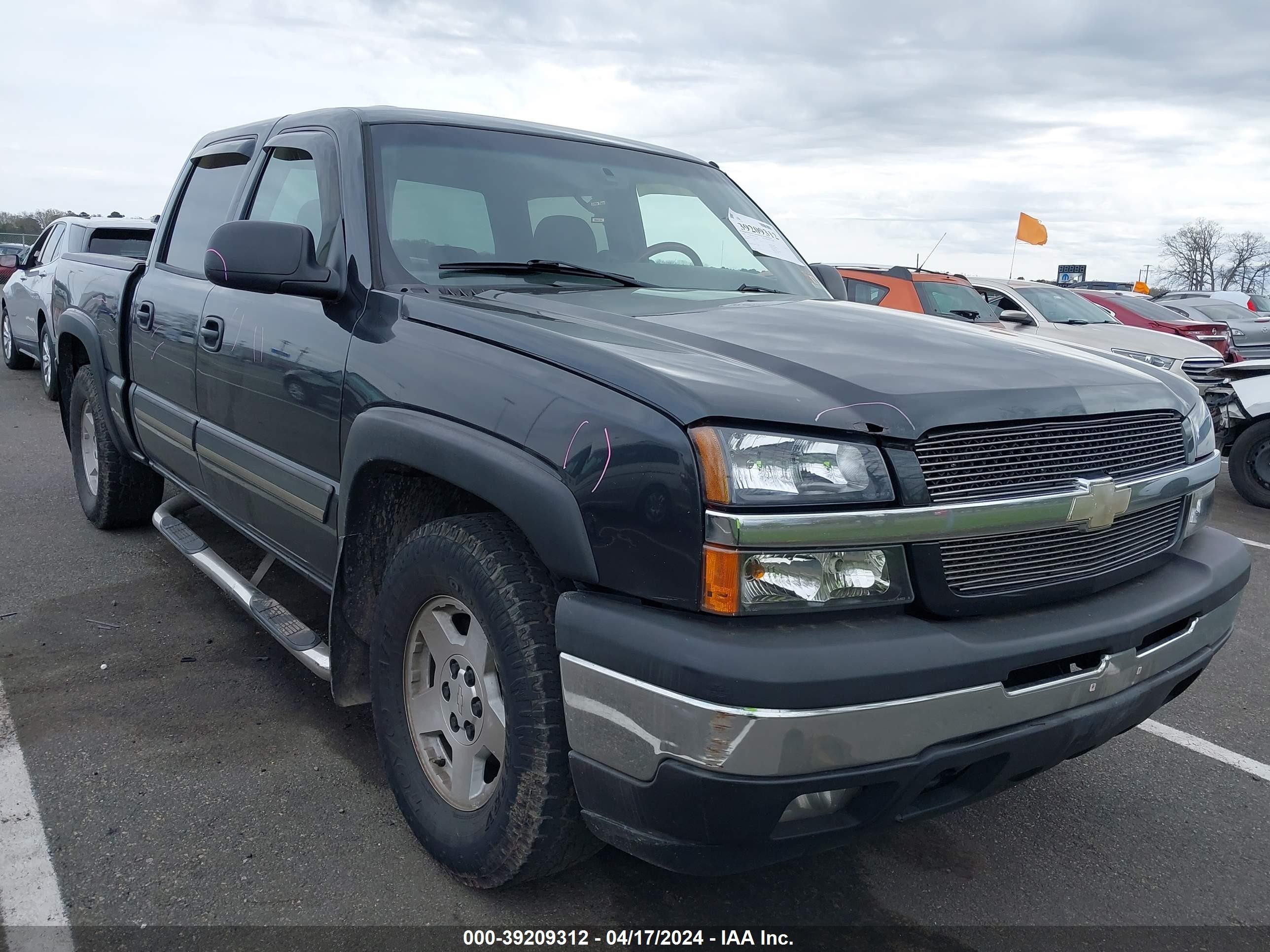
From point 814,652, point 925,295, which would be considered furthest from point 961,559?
point 925,295

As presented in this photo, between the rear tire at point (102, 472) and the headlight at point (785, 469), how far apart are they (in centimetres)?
395

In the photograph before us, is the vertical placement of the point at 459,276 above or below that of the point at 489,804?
above

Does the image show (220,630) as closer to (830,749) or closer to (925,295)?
(830,749)

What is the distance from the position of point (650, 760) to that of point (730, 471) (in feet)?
1.77

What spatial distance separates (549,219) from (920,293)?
705cm

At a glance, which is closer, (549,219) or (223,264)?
(223,264)

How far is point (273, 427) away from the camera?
10.1 ft

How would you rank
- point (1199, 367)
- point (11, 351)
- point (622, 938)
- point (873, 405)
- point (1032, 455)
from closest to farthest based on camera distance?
point (873, 405) < point (1032, 455) < point (622, 938) < point (1199, 367) < point (11, 351)

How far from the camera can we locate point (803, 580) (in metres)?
1.84

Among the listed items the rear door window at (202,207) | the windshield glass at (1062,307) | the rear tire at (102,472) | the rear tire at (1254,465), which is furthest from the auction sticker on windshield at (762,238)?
the windshield glass at (1062,307)

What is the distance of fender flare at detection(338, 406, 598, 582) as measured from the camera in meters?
1.94

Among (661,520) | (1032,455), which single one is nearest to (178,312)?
(661,520)

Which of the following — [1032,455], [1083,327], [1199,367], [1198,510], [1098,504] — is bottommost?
[1199,367]

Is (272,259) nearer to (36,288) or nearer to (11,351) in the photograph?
(36,288)
